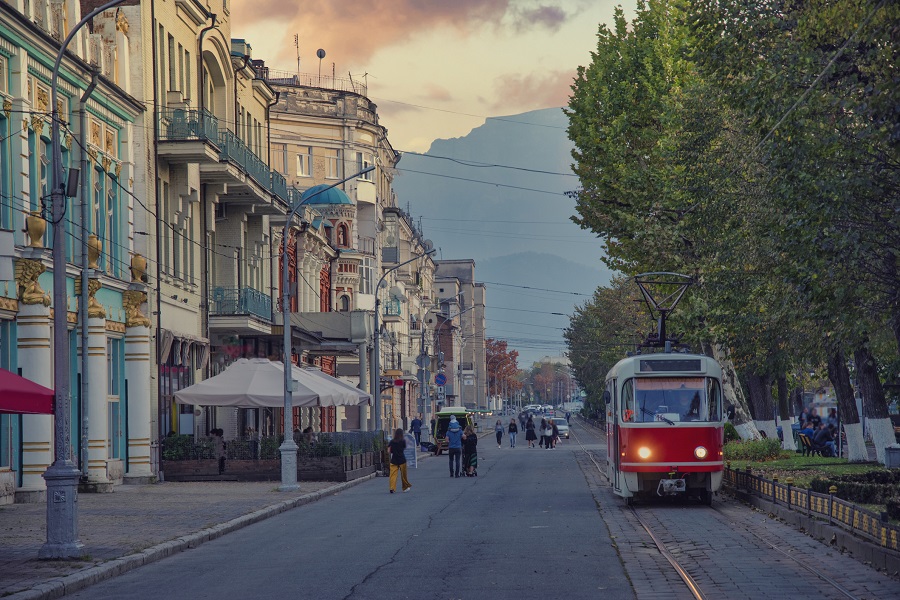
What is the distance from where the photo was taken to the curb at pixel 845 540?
44.8 feet

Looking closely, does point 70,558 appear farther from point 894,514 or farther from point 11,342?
point 11,342

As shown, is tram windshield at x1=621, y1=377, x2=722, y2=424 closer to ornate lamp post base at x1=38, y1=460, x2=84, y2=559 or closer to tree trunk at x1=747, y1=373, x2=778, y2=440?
ornate lamp post base at x1=38, y1=460, x2=84, y2=559

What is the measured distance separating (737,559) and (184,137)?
Answer: 24.0 meters

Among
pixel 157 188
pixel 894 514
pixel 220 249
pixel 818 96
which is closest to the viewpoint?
pixel 894 514

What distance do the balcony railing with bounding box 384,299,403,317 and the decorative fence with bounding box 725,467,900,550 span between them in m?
56.8

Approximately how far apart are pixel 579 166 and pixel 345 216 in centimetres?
3334

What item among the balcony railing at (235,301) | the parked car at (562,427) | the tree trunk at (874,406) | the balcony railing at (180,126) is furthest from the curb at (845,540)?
the parked car at (562,427)

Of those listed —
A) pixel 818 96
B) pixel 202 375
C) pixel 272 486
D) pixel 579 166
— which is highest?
pixel 579 166

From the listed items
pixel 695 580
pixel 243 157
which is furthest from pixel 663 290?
pixel 695 580

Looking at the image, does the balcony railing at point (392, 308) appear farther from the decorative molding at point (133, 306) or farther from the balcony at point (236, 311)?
the decorative molding at point (133, 306)

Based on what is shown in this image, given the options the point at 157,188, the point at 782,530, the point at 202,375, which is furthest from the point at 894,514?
the point at 202,375

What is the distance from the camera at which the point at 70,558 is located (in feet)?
51.5

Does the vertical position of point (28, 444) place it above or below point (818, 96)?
below

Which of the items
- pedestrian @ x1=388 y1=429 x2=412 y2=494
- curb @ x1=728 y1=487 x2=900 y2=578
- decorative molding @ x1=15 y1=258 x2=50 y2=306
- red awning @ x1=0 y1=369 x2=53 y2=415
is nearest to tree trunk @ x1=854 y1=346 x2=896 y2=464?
pedestrian @ x1=388 y1=429 x2=412 y2=494
